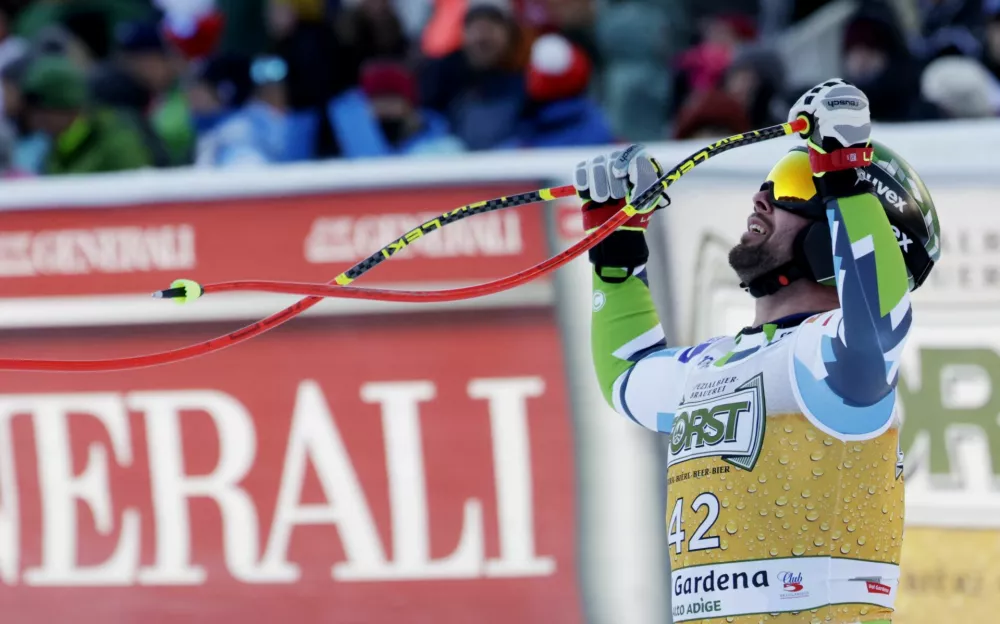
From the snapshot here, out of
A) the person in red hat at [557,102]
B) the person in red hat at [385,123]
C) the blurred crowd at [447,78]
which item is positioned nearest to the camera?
the person in red hat at [557,102]

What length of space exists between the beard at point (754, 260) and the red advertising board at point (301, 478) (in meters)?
1.79

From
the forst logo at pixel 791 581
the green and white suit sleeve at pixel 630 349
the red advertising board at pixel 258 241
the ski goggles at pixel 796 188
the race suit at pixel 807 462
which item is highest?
the red advertising board at pixel 258 241

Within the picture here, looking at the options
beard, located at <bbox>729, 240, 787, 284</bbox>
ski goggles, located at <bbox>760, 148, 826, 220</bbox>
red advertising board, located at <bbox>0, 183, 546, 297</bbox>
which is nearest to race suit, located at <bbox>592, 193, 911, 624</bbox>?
beard, located at <bbox>729, 240, 787, 284</bbox>

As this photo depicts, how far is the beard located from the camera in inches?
132

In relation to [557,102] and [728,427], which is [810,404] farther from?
[557,102]

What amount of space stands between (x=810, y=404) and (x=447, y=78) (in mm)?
4491

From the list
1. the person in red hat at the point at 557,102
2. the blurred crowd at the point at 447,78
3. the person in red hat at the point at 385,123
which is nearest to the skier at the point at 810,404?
the blurred crowd at the point at 447,78

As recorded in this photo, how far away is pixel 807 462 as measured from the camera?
10.4 feet

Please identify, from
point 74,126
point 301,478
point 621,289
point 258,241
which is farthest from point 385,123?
point 621,289

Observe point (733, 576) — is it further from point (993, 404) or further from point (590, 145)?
point (590, 145)

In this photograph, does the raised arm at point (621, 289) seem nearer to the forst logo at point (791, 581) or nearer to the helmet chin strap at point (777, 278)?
the helmet chin strap at point (777, 278)

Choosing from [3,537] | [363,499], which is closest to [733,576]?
[363,499]

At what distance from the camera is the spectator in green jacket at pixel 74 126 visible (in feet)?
21.1

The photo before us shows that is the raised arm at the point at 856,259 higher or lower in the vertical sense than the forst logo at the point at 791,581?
higher
